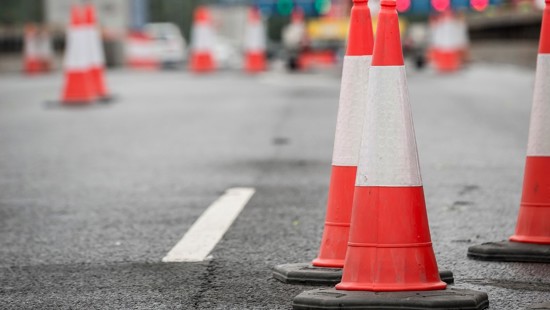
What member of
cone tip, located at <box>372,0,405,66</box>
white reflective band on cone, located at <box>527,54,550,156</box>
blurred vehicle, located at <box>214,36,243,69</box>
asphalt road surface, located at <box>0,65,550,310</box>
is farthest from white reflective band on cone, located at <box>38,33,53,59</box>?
cone tip, located at <box>372,0,405,66</box>

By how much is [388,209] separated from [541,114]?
1.52m

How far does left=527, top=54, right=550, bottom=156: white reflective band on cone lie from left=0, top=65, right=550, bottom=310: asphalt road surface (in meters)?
0.58

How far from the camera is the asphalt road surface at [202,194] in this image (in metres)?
5.35

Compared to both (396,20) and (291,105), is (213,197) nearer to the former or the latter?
(396,20)

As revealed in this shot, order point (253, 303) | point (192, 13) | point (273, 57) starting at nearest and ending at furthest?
point (253, 303)
point (273, 57)
point (192, 13)

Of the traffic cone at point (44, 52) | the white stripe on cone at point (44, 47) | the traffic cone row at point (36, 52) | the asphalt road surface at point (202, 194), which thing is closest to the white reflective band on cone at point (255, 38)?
the traffic cone row at point (36, 52)

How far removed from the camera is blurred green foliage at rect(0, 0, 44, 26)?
246 feet

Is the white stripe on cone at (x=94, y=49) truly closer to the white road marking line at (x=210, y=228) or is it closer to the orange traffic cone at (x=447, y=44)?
the white road marking line at (x=210, y=228)

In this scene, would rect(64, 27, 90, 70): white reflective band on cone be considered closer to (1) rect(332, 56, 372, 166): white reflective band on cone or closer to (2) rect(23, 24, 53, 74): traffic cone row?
(1) rect(332, 56, 372, 166): white reflective band on cone

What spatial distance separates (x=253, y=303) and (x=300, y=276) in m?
0.38

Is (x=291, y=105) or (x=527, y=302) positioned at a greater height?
(x=527, y=302)

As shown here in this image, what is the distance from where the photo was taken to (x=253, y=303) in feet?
16.3

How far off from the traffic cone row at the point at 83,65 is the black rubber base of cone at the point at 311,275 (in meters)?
12.5

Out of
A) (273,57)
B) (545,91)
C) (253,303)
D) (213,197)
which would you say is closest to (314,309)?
(253,303)
